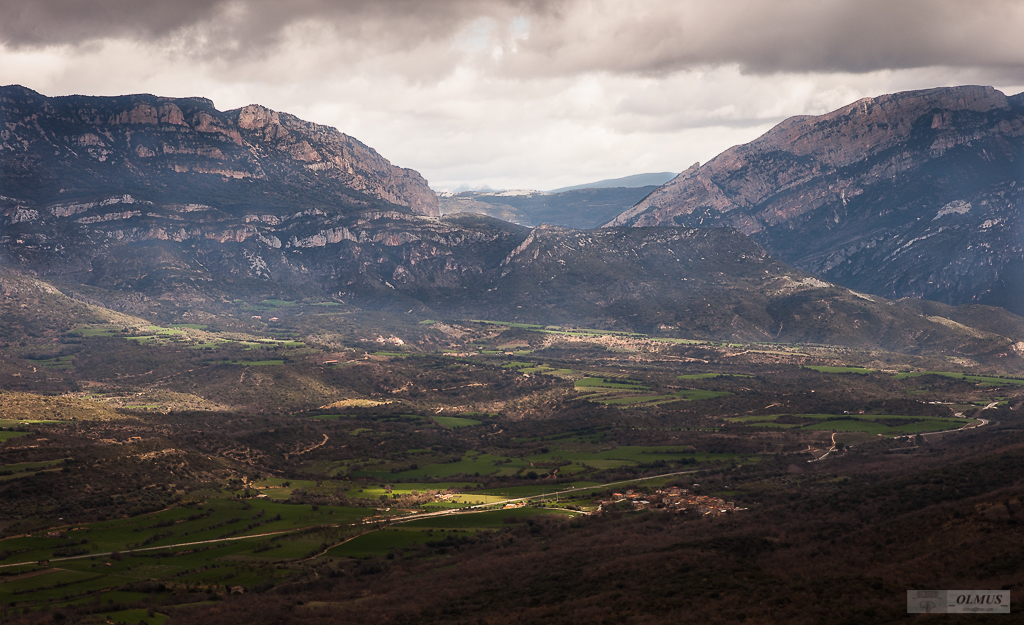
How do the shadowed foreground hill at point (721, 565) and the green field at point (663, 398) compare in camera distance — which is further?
the green field at point (663, 398)

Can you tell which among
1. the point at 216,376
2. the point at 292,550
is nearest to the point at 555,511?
the point at 292,550

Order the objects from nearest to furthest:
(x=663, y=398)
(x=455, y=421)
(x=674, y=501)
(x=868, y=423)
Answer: (x=674, y=501) → (x=868, y=423) → (x=455, y=421) → (x=663, y=398)

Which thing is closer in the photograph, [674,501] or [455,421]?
[674,501]

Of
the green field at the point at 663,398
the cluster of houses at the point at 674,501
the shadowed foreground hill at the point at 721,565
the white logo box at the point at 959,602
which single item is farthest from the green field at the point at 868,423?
the white logo box at the point at 959,602

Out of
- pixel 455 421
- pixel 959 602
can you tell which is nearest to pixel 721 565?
pixel 959 602

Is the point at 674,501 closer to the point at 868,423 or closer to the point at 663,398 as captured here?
the point at 868,423

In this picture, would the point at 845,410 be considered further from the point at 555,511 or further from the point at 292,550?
the point at 292,550

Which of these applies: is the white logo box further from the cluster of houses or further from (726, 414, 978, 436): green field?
(726, 414, 978, 436): green field

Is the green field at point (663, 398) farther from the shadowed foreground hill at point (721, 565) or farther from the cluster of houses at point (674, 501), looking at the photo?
the shadowed foreground hill at point (721, 565)
